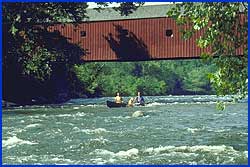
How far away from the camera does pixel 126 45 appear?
30812 mm

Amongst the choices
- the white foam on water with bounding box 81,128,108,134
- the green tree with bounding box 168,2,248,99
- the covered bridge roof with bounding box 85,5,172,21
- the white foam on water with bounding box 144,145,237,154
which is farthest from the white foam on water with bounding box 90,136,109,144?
the covered bridge roof with bounding box 85,5,172,21

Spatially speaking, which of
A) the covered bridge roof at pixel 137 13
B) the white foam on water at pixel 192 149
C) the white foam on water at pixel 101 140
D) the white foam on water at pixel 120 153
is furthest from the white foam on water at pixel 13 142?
the covered bridge roof at pixel 137 13

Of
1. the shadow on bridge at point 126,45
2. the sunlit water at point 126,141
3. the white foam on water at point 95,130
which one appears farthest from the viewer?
the shadow on bridge at point 126,45

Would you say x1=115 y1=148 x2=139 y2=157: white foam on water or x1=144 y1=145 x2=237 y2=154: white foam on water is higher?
x1=144 y1=145 x2=237 y2=154: white foam on water

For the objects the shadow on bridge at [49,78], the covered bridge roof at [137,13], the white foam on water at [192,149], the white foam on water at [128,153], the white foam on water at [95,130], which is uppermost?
the covered bridge roof at [137,13]

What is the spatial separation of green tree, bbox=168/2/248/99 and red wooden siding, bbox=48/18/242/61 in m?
21.4

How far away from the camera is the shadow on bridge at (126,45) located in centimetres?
3022

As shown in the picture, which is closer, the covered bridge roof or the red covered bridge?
the red covered bridge

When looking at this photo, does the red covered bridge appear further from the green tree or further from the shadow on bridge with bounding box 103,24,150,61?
the green tree

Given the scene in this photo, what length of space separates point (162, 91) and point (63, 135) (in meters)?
61.0

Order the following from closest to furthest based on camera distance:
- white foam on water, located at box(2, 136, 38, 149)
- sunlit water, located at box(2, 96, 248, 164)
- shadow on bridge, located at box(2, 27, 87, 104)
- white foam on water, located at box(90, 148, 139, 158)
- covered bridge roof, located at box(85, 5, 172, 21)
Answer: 1. sunlit water, located at box(2, 96, 248, 164)
2. white foam on water, located at box(90, 148, 139, 158)
3. white foam on water, located at box(2, 136, 38, 149)
4. shadow on bridge, located at box(2, 27, 87, 104)
5. covered bridge roof, located at box(85, 5, 172, 21)

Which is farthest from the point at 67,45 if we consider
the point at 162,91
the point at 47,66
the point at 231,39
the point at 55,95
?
the point at 162,91

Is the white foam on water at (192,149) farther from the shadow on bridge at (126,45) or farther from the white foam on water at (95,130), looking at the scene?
the shadow on bridge at (126,45)

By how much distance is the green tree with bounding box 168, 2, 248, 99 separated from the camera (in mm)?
7211
